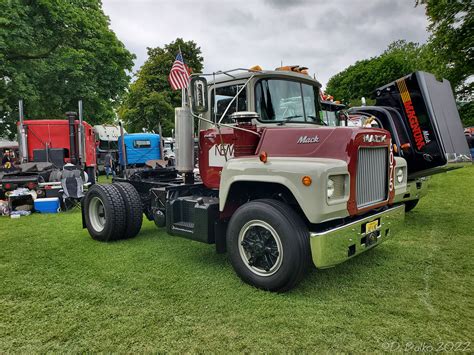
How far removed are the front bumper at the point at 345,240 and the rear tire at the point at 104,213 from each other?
11.4ft

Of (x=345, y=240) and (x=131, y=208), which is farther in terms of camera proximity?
(x=131, y=208)

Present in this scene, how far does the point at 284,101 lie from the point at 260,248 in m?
1.88

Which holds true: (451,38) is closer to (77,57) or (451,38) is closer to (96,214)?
(96,214)

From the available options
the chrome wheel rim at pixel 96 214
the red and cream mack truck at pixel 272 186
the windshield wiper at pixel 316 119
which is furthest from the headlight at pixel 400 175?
the chrome wheel rim at pixel 96 214

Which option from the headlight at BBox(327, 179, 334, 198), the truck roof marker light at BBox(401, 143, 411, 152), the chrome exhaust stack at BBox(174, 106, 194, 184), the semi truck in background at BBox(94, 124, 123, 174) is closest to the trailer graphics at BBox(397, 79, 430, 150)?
the truck roof marker light at BBox(401, 143, 411, 152)

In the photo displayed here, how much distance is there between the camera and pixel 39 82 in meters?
16.8

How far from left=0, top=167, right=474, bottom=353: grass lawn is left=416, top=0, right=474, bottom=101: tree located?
34.7 ft

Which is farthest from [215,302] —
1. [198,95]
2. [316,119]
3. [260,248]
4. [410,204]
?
[410,204]

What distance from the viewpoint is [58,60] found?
1656 cm

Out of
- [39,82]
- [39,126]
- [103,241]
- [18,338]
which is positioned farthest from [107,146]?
[18,338]

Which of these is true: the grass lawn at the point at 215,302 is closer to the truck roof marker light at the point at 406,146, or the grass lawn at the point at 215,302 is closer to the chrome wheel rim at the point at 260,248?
the chrome wheel rim at the point at 260,248

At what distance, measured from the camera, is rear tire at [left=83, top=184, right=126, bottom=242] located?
18.9 feet

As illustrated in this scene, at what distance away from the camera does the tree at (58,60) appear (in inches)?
591

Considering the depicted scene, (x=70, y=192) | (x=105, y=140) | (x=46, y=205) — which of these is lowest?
(x=46, y=205)
